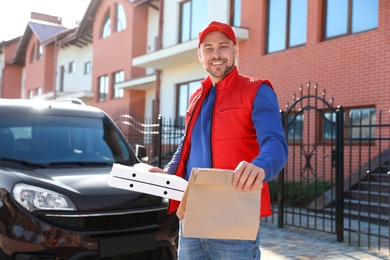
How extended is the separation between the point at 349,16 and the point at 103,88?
15.4 m

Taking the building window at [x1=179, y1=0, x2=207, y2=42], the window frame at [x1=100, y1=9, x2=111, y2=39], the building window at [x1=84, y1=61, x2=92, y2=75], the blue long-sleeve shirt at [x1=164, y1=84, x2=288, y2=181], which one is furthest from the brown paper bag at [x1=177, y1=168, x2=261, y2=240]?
the building window at [x1=84, y1=61, x2=92, y2=75]

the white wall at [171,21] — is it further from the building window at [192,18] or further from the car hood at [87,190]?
the car hood at [87,190]

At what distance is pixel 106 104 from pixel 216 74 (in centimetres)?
2150

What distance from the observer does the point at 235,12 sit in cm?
1453

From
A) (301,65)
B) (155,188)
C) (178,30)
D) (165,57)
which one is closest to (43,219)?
(155,188)

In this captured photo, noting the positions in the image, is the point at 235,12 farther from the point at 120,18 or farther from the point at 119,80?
the point at 120,18

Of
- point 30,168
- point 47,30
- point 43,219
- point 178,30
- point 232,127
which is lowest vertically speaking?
point 43,219

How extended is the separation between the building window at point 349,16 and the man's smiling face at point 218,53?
9112 mm

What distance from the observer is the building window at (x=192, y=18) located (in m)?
15.8

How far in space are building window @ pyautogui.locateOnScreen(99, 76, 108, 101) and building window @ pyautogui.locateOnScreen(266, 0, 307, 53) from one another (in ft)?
40.1

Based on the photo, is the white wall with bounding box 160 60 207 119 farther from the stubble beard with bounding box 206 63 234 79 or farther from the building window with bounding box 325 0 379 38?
the stubble beard with bounding box 206 63 234 79

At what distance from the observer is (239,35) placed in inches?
529

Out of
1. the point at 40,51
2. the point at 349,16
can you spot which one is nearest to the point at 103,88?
the point at 40,51

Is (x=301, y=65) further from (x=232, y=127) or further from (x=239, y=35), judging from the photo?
(x=232, y=127)
